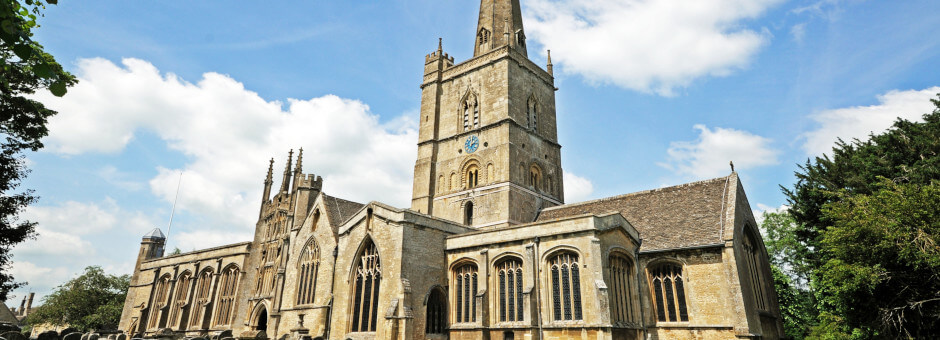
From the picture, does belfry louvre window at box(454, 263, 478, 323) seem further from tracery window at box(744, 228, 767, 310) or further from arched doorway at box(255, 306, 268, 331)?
arched doorway at box(255, 306, 268, 331)

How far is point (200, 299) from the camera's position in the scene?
4162 cm

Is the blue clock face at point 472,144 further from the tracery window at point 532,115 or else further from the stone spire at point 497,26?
the stone spire at point 497,26

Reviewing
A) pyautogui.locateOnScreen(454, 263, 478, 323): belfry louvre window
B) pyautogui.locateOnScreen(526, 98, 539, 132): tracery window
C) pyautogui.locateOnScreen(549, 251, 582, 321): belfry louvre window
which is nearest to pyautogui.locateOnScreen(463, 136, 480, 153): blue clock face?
pyautogui.locateOnScreen(526, 98, 539, 132): tracery window

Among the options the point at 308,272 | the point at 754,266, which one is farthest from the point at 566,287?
the point at 308,272

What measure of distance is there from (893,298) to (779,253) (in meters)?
19.5

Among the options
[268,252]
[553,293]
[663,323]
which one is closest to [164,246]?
[268,252]

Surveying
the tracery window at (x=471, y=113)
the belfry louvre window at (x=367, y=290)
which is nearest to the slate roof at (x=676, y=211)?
the tracery window at (x=471, y=113)

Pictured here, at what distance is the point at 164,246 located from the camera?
185ft

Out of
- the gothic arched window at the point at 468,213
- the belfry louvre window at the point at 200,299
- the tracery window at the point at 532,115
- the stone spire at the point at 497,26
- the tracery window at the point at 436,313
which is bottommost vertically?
the tracery window at the point at 436,313

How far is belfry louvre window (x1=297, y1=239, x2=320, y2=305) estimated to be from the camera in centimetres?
3041

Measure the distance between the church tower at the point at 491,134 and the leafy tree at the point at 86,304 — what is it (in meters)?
39.2

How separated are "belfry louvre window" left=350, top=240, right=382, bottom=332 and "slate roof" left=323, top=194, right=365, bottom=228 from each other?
526 centimetres

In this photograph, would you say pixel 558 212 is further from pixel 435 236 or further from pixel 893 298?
pixel 893 298

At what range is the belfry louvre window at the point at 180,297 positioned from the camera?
138ft
